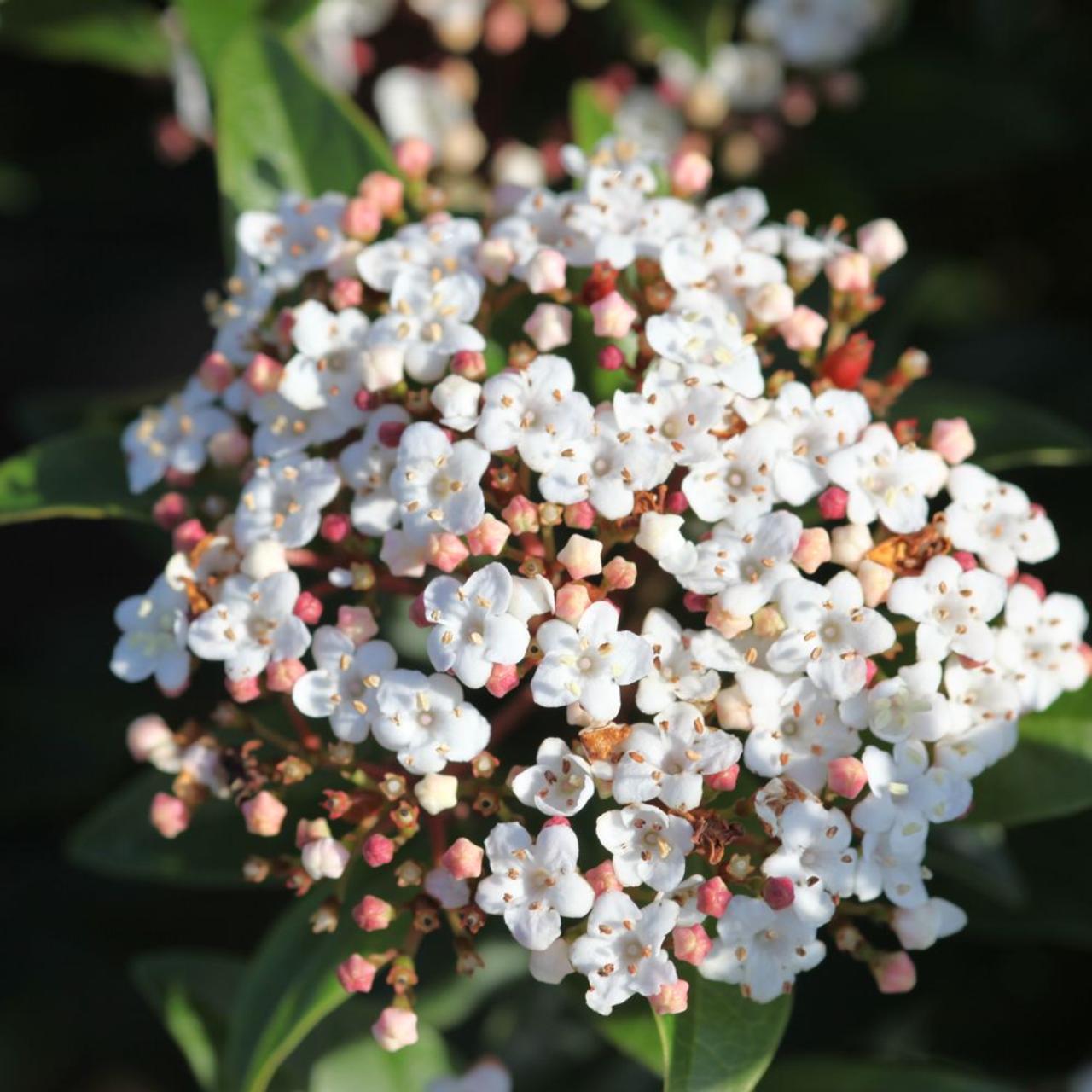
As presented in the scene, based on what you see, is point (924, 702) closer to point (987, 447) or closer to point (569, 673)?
point (569, 673)

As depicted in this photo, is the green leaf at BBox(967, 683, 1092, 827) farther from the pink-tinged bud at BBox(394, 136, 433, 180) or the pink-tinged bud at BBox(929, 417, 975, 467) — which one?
the pink-tinged bud at BBox(394, 136, 433, 180)

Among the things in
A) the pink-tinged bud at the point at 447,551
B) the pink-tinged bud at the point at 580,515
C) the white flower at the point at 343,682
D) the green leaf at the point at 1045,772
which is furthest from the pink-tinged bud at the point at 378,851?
the green leaf at the point at 1045,772

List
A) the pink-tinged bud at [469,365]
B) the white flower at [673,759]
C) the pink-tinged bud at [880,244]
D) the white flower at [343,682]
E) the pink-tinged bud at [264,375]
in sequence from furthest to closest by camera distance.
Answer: the pink-tinged bud at [880,244]
the pink-tinged bud at [264,375]
the pink-tinged bud at [469,365]
the white flower at [343,682]
the white flower at [673,759]

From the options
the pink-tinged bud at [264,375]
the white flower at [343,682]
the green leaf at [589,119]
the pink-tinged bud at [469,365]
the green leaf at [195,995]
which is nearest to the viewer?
the white flower at [343,682]

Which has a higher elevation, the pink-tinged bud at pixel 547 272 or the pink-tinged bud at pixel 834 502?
the pink-tinged bud at pixel 547 272

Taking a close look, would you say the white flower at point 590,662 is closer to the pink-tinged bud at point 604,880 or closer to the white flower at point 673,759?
the white flower at point 673,759

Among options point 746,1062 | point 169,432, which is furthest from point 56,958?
point 746,1062

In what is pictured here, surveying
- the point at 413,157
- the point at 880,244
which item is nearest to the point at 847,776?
the point at 880,244
